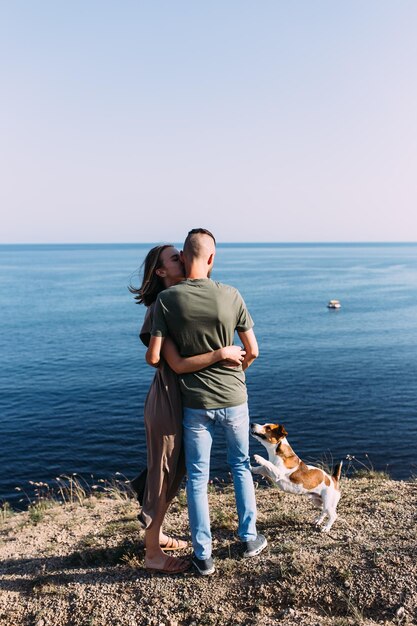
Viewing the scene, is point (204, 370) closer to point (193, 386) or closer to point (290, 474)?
point (193, 386)

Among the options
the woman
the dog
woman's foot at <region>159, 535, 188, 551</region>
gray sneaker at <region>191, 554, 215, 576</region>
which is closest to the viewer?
the woman

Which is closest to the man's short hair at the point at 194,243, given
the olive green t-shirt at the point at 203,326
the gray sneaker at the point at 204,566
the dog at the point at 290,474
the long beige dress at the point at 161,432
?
the olive green t-shirt at the point at 203,326

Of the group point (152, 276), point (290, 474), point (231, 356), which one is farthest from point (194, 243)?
point (290, 474)

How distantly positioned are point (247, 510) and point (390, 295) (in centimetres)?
7385

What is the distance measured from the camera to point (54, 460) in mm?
22422

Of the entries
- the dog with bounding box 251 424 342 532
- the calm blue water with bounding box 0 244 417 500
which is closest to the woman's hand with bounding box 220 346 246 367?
the dog with bounding box 251 424 342 532

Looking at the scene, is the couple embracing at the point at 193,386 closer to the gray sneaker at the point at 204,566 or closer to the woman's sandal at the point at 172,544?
the gray sneaker at the point at 204,566

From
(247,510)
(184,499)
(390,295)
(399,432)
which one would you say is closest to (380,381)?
(399,432)

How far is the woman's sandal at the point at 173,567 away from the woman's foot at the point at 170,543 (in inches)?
14.9

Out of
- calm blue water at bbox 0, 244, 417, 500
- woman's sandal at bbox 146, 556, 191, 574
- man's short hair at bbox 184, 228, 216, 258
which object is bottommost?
calm blue water at bbox 0, 244, 417, 500

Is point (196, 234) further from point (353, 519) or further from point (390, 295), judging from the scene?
point (390, 295)

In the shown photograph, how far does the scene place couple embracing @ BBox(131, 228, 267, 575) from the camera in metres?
4.69

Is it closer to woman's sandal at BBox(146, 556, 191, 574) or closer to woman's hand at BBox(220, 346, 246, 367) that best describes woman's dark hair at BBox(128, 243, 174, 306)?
woman's hand at BBox(220, 346, 246, 367)

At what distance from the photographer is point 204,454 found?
495 cm
